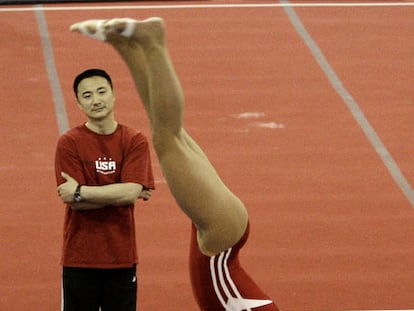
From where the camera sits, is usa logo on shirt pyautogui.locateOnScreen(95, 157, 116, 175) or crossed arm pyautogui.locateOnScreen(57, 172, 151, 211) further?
usa logo on shirt pyautogui.locateOnScreen(95, 157, 116, 175)

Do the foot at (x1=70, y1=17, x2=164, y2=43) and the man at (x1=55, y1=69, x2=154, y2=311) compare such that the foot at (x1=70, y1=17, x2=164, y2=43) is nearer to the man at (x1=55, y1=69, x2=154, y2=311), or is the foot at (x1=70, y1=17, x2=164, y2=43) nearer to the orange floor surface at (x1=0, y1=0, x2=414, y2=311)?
the man at (x1=55, y1=69, x2=154, y2=311)

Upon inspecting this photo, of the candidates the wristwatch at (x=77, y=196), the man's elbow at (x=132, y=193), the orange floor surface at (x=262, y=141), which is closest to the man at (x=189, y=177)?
the man's elbow at (x=132, y=193)

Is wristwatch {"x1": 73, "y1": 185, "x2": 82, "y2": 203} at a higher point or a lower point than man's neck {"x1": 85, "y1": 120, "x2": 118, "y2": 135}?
lower

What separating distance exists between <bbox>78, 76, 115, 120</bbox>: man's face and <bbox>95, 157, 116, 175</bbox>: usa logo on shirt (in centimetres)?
18

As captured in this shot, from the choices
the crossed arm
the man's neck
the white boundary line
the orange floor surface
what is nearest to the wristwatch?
the crossed arm

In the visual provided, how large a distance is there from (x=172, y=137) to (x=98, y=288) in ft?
3.39

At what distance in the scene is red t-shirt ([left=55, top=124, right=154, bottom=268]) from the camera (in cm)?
432

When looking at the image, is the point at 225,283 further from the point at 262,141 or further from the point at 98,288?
the point at 262,141

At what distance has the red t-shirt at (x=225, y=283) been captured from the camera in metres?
3.94

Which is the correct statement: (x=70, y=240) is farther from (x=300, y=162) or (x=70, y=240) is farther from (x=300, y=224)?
(x=300, y=162)

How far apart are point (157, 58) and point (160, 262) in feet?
7.89

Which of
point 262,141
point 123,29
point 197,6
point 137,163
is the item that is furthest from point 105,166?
point 197,6

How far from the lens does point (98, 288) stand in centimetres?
441

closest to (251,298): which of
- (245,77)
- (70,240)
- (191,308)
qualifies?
(70,240)
